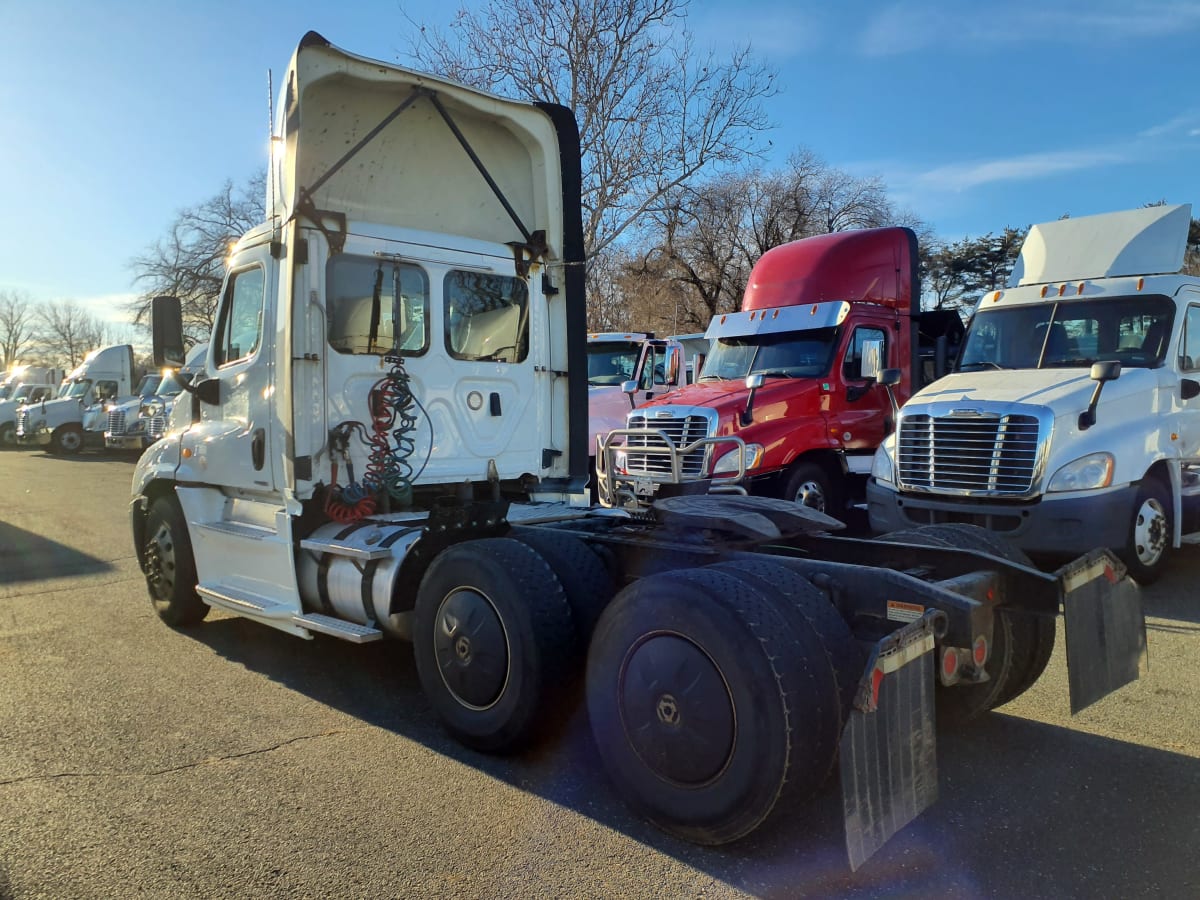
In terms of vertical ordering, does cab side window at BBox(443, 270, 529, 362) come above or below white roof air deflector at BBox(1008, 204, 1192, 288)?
below

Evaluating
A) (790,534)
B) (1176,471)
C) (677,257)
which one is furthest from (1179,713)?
(677,257)

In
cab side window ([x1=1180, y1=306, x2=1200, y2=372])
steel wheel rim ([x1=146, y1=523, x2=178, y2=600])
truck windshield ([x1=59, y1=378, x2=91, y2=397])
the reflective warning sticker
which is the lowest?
steel wheel rim ([x1=146, y1=523, x2=178, y2=600])

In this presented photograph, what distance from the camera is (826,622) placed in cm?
328

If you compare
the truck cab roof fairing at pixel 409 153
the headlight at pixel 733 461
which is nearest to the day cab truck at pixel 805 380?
the headlight at pixel 733 461

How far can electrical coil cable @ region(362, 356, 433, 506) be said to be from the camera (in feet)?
18.1

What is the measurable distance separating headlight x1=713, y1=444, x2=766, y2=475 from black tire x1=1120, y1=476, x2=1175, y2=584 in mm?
3364

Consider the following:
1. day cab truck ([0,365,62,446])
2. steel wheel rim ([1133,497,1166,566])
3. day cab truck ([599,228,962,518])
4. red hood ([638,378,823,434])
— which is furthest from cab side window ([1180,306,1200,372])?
day cab truck ([0,365,62,446])

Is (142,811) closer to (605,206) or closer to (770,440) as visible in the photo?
(770,440)

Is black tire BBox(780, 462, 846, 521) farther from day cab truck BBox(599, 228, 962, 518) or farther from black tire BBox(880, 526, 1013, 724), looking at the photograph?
black tire BBox(880, 526, 1013, 724)

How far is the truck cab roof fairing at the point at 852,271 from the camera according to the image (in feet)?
33.4

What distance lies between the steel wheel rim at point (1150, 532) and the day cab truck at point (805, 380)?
8.59ft

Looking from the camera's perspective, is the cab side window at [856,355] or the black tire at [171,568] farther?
the cab side window at [856,355]

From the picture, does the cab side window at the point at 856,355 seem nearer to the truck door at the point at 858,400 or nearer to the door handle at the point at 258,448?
the truck door at the point at 858,400

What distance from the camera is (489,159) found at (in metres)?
6.26
